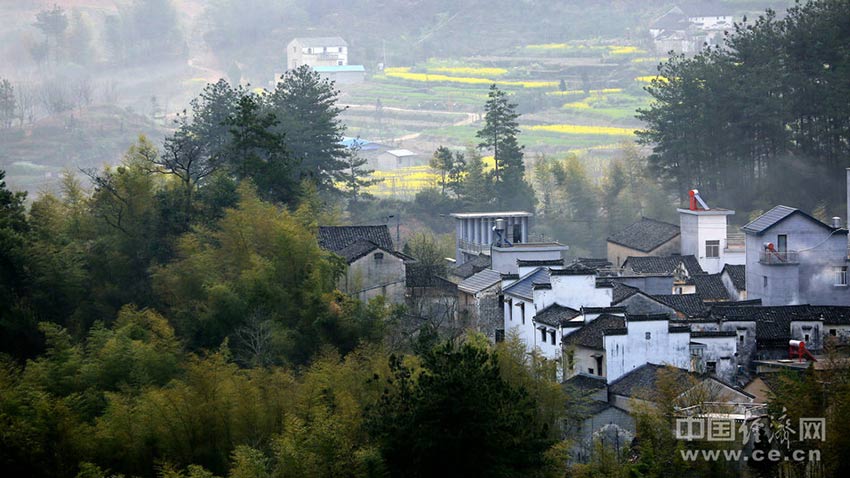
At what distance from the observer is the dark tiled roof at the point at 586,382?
69.6 ft

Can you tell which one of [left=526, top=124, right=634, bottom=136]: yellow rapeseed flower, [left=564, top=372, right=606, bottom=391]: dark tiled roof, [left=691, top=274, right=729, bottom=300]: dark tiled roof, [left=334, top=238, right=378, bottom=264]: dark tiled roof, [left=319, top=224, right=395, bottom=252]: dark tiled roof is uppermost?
[left=526, top=124, right=634, bottom=136]: yellow rapeseed flower

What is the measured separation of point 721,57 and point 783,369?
2247 centimetres

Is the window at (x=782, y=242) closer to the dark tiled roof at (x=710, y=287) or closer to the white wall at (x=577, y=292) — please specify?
the dark tiled roof at (x=710, y=287)

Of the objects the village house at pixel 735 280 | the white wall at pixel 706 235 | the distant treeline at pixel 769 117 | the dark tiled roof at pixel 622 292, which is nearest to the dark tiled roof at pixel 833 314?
the dark tiled roof at pixel 622 292

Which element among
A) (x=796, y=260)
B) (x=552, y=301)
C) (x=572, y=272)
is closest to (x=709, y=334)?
(x=572, y=272)

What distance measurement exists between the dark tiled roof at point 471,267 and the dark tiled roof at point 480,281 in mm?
1424

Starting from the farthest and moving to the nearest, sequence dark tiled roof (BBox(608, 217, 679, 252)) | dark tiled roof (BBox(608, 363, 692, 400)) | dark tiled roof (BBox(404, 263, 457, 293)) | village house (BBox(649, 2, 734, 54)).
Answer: village house (BBox(649, 2, 734, 54)) < dark tiled roof (BBox(608, 217, 679, 252)) < dark tiled roof (BBox(404, 263, 457, 293)) < dark tiled roof (BBox(608, 363, 692, 400))

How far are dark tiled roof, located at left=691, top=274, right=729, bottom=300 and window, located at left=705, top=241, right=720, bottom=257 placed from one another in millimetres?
2360

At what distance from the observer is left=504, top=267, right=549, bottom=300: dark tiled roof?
2477 centimetres

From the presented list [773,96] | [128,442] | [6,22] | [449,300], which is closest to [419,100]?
[6,22]

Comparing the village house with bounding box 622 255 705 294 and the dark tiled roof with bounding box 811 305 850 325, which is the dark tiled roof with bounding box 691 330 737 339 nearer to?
the dark tiled roof with bounding box 811 305 850 325

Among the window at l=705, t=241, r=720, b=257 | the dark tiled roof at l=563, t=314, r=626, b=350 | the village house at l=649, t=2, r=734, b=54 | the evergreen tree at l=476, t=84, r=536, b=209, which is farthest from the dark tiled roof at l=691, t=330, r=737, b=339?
the village house at l=649, t=2, r=734, b=54

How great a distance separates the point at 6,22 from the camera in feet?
257

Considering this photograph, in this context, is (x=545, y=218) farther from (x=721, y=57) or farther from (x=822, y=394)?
(x=822, y=394)
